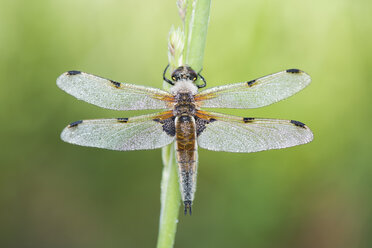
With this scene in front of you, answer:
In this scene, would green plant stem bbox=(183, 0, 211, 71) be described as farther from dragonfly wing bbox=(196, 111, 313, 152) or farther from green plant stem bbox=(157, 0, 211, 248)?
dragonfly wing bbox=(196, 111, 313, 152)

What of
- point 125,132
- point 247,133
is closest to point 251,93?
point 247,133

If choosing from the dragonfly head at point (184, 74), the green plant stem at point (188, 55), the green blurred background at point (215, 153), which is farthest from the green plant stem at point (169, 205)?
the green blurred background at point (215, 153)

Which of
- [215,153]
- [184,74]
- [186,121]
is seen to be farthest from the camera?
[215,153]

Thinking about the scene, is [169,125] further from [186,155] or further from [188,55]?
[188,55]

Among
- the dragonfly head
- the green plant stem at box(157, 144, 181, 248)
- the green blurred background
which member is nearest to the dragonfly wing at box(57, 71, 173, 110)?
the dragonfly head
